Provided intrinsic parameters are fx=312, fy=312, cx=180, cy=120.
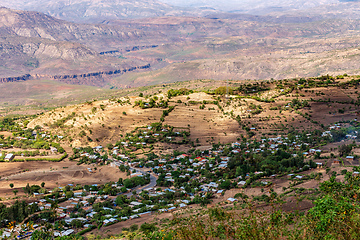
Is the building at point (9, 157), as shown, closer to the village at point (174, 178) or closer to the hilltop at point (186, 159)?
the village at point (174, 178)

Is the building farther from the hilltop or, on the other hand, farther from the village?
the hilltop

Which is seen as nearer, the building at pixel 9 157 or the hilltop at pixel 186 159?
the hilltop at pixel 186 159

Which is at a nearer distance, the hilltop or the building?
the hilltop

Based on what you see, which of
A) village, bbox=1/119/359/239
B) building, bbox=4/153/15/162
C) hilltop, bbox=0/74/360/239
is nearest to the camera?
hilltop, bbox=0/74/360/239

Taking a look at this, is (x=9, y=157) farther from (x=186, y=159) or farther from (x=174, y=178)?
(x=186, y=159)

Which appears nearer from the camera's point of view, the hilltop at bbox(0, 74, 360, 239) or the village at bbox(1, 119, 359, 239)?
the hilltop at bbox(0, 74, 360, 239)

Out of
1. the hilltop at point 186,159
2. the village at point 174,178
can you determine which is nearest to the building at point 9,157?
the village at point 174,178

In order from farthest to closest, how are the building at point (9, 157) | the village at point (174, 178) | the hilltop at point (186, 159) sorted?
the building at point (9, 157) → the village at point (174, 178) → the hilltop at point (186, 159)

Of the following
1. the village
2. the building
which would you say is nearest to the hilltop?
the village

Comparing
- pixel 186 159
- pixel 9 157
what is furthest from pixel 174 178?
pixel 9 157

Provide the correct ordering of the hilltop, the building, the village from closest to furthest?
the hilltop → the village → the building

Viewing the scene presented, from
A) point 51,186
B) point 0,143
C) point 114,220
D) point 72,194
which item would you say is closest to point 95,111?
point 0,143
